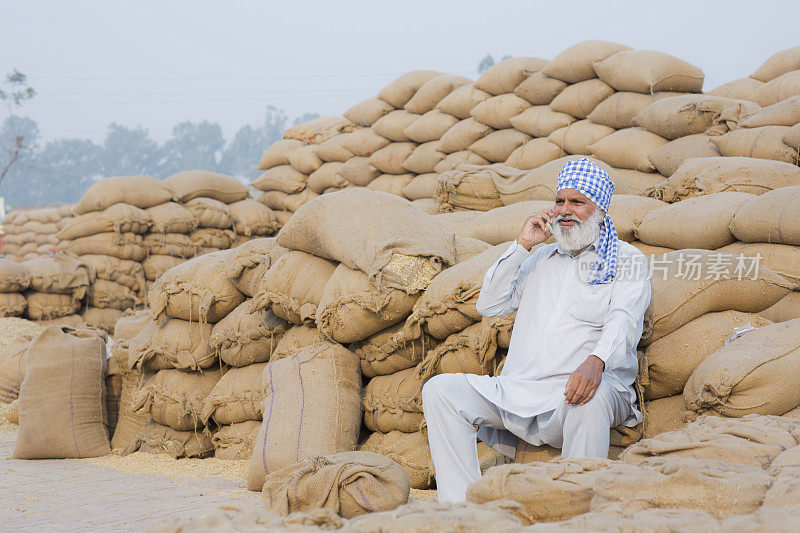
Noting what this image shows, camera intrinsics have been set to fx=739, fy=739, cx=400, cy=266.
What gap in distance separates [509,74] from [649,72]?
4.30 feet

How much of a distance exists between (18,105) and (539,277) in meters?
24.0

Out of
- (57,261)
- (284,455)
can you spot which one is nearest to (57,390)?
(284,455)

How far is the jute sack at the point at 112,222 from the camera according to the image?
708 cm

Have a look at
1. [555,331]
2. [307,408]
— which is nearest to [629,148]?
[555,331]

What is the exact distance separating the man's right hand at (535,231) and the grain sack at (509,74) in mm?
3856

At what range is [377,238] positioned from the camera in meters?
3.27

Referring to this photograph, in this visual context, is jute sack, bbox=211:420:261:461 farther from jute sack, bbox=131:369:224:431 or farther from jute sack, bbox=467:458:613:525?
jute sack, bbox=467:458:613:525

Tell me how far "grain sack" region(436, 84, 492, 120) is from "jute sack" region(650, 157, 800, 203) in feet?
9.39

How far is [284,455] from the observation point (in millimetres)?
3021

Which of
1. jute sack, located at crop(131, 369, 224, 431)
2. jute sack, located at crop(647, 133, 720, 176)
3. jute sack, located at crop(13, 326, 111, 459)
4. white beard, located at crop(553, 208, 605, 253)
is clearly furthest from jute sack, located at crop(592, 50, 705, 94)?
jute sack, located at crop(13, 326, 111, 459)

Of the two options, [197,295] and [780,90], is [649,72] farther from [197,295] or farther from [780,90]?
[197,295]

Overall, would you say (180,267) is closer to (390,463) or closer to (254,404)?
(254,404)

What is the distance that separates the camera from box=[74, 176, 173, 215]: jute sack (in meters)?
7.18

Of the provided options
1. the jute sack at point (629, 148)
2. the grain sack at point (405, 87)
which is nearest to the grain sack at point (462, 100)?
the grain sack at point (405, 87)
